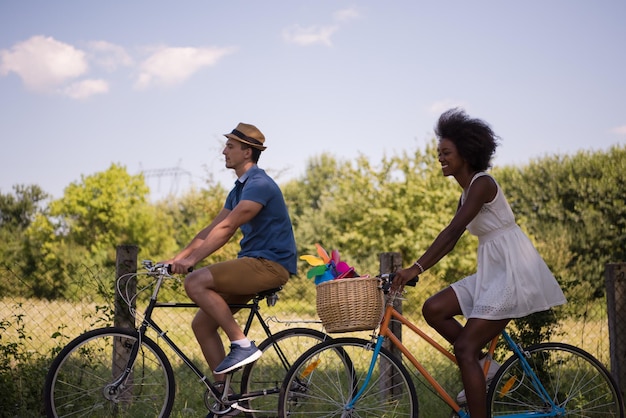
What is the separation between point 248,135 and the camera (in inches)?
184

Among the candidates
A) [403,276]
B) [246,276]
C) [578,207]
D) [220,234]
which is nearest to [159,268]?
[220,234]

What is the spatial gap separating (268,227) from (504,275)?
4.70ft

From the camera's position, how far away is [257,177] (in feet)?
14.9

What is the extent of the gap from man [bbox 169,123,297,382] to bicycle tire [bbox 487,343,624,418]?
1431 millimetres

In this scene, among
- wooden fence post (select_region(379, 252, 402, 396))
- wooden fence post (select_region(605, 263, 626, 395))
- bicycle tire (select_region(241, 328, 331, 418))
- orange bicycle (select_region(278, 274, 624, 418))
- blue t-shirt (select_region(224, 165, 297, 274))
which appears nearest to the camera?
orange bicycle (select_region(278, 274, 624, 418))

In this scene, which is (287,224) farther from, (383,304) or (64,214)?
(64,214)

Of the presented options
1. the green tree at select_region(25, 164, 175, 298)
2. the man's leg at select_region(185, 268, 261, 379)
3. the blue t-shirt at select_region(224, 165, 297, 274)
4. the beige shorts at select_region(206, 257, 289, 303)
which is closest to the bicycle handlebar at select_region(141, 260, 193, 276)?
the man's leg at select_region(185, 268, 261, 379)

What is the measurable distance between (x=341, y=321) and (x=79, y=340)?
1.49 m

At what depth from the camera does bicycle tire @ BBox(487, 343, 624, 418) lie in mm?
4336

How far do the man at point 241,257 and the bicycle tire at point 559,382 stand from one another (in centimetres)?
143

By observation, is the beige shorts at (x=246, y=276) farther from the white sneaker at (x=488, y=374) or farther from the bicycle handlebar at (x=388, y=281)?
the white sneaker at (x=488, y=374)

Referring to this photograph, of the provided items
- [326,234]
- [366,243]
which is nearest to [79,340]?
[366,243]

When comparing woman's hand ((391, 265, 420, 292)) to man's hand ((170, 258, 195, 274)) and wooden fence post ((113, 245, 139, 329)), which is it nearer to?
man's hand ((170, 258, 195, 274))

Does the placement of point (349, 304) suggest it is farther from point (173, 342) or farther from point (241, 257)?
point (173, 342)
